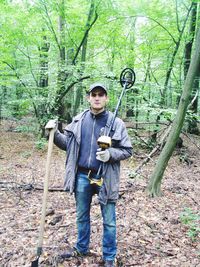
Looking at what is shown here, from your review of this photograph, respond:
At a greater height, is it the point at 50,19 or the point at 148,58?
the point at 50,19

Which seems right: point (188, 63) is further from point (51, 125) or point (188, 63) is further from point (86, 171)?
point (51, 125)

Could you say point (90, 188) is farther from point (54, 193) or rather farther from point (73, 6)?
point (73, 6)

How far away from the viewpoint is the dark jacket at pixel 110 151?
11.2 ft

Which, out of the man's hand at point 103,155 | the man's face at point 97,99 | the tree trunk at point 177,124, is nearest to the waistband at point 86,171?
the man's hand at point 103,155

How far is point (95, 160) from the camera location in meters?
3.50

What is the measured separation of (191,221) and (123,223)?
141 centimetres

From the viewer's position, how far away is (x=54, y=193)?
694 centimetres

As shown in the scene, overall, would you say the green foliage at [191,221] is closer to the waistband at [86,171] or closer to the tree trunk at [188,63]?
the waistband at [86,171]

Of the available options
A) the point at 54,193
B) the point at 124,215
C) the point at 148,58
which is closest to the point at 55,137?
the point at 124,215

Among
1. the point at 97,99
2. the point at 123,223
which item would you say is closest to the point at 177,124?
the point at 123,223

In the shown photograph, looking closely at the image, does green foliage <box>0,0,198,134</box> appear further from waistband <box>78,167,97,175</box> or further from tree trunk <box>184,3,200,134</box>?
waistband <box>78,167,97,175</box>

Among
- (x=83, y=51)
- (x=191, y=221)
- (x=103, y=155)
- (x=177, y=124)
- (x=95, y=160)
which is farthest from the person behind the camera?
(x=83, y=51)

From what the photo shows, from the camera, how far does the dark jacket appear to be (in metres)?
3.41

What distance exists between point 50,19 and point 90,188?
34.3 ft
